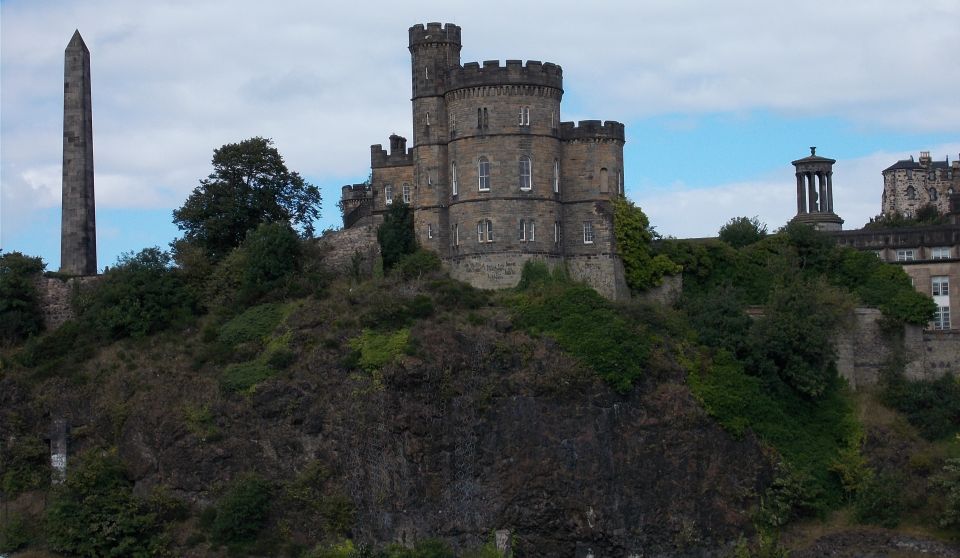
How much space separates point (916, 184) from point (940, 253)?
33765 millimetres

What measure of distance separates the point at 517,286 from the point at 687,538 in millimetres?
11993

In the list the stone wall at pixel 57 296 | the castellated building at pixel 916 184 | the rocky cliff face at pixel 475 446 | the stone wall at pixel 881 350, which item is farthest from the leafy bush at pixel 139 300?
the castellated building at pixel 916 184

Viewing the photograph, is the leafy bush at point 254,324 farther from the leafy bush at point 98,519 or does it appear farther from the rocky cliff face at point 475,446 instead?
the leafy bush at point 98,519

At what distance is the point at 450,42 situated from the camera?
219 feet

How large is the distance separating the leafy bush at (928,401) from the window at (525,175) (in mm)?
14492

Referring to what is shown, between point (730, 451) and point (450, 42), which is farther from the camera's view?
point (450, 42)

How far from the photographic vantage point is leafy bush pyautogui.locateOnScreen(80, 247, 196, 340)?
63.9m

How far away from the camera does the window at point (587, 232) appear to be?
212 feet

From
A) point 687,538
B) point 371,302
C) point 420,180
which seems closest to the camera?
point 687,538

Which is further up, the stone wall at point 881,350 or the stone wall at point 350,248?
the stone wall at point 350,248

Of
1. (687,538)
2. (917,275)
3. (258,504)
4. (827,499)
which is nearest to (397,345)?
(258,504)

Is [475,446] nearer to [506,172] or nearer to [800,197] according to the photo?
[506,172]

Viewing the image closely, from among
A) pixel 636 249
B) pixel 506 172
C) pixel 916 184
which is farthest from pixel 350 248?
pixel 916 184

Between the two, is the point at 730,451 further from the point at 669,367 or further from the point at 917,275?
the point at 917,275
